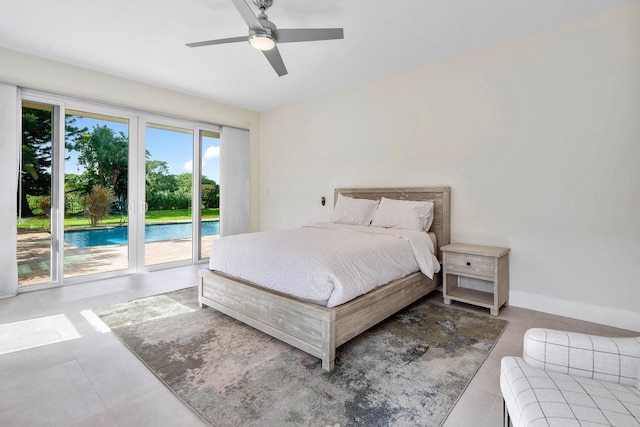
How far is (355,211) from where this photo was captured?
4121 mm

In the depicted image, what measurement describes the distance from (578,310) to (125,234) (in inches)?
216

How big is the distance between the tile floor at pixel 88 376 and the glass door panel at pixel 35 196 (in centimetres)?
66

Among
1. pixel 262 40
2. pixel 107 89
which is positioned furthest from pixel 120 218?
pixel 262 40

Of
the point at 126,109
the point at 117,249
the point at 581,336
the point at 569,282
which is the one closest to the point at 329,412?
the point at 581,336

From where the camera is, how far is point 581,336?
3.97 ft

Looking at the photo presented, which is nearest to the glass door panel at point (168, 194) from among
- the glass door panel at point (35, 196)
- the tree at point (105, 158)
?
the tree at point (105, 158)

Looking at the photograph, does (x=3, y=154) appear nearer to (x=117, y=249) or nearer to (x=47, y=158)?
(x=47, y=158)

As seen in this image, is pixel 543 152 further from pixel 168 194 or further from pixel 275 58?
pixel 168 194

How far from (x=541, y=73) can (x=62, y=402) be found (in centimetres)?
455

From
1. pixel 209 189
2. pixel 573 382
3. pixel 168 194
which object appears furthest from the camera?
pixel 209 189

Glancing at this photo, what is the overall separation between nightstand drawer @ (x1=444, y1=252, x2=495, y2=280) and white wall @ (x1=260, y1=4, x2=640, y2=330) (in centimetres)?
50

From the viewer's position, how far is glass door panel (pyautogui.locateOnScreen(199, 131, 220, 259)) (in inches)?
208

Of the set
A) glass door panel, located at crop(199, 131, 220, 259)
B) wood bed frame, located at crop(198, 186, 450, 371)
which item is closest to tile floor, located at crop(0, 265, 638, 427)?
wood bed frame, located at crop(198, 186, 450, 371)

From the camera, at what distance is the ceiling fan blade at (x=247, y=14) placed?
2.02 metres
